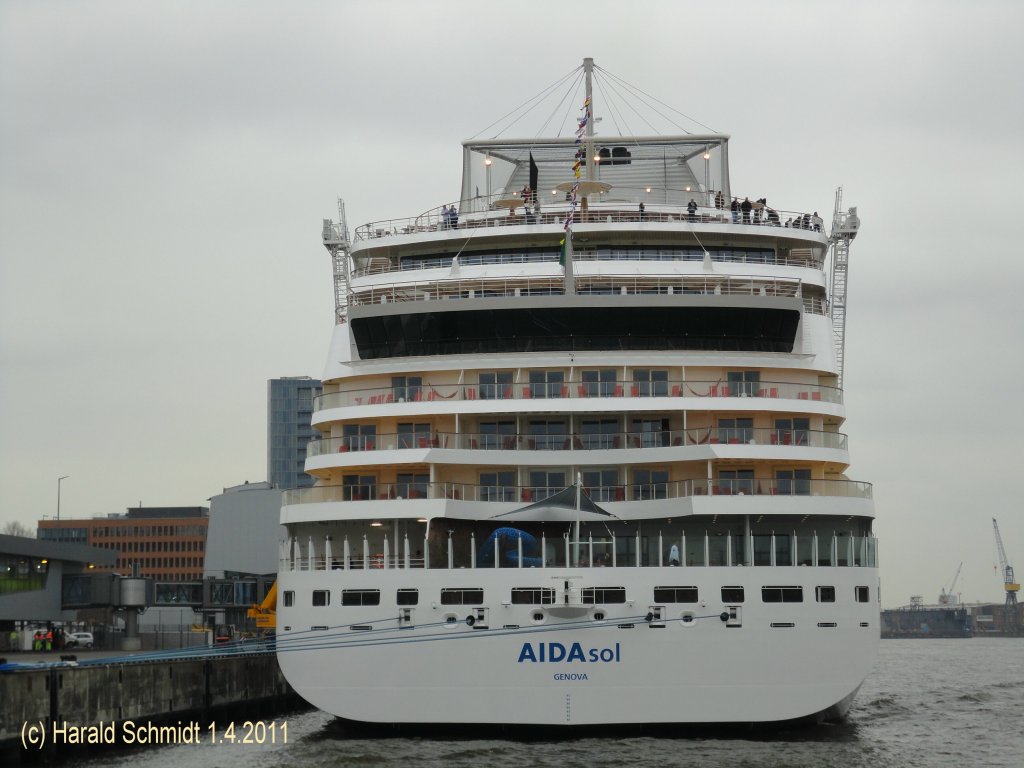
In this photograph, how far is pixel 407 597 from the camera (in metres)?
35.1

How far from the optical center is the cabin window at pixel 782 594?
114 feet

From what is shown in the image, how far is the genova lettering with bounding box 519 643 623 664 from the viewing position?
34.0 meters

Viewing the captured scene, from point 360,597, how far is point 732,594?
901cm

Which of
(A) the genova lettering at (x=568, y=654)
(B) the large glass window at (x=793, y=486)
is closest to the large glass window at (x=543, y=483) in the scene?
(A) the genova lettering at (x=568, y=654)

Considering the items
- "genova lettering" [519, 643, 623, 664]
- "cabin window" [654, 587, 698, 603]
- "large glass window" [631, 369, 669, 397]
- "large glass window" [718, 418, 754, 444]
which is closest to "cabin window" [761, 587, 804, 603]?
"cabin window" [654, 587, 698, 603]

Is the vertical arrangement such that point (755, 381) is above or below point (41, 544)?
above

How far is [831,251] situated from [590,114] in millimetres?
9338

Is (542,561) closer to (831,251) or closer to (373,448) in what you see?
(373,448)

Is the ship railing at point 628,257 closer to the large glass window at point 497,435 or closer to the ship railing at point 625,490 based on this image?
the large glass window at point 497,435

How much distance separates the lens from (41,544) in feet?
197

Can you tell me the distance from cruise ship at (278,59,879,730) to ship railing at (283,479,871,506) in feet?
0.26

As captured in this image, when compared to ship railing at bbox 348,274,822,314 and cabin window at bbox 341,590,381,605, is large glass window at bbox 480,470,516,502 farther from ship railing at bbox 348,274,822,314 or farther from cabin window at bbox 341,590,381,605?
ship railing at bbox 348,274,822,314

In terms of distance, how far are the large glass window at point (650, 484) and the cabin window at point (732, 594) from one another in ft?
11.3

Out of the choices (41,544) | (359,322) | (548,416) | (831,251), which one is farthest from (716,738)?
(41,544)
